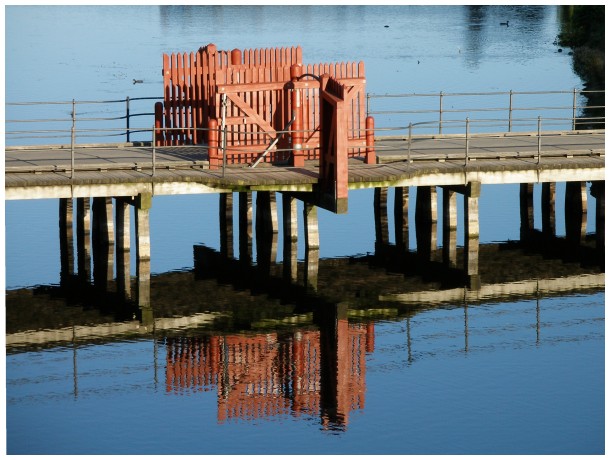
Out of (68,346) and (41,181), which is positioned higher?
(41,181)

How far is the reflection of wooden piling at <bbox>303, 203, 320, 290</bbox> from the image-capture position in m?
41.1

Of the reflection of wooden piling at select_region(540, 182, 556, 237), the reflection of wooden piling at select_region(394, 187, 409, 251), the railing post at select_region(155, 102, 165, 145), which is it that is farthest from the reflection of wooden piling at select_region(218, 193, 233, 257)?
the reflection of wooden piling at select_region(540, 182, 556, 237)

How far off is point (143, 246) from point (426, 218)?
9.01 meters

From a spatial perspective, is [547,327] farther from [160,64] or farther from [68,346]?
[160,64]

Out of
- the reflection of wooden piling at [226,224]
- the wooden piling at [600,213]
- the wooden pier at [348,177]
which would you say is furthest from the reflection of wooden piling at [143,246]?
the wooden piling at [600,213]

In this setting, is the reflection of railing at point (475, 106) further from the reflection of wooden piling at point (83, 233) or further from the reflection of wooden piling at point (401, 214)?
the reflection of wooden piling at point (83, 233)

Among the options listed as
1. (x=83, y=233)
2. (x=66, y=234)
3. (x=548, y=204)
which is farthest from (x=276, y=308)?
(x=548, y=204)

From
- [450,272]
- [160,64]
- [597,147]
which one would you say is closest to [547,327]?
[450,272]

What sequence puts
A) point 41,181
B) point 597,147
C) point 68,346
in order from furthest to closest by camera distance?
point 597,147
point 41,181
point 68,346

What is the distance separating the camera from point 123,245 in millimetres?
40906

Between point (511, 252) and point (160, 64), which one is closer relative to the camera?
point (511, 252)

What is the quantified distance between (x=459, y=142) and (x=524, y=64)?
4387 centimetres

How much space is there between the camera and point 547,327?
37.8 m

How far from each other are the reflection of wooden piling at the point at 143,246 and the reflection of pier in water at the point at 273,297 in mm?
70
